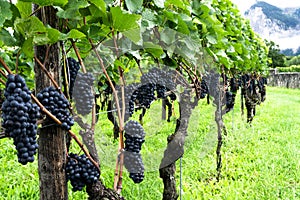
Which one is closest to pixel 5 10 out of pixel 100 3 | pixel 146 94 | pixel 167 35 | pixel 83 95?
pixel 100 3

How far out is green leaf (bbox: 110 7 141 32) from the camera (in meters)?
1.16

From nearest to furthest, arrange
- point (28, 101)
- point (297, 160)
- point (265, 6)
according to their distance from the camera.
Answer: point (28, 101)
point (297, 160)
point (265, 6)

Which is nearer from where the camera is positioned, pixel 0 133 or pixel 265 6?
pixel 0 133

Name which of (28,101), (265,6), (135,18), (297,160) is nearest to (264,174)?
(297,160)

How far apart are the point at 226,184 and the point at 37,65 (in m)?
3.06

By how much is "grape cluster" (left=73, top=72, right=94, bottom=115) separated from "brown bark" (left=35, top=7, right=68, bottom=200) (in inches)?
4.6

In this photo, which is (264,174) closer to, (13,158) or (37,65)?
(13,158)

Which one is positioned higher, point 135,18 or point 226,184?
point 135,18

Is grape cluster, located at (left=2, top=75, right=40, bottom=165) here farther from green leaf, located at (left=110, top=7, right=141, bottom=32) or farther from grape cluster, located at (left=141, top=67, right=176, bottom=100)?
grape cluster, located at (left=141, top=67, right=176, bottom=100)

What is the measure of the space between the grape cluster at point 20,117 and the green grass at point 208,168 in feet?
3.18

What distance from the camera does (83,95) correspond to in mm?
1270

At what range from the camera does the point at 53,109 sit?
1.08 meters

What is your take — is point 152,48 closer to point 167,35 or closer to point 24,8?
point 167,35

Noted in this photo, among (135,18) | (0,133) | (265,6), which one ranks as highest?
(265,6)
